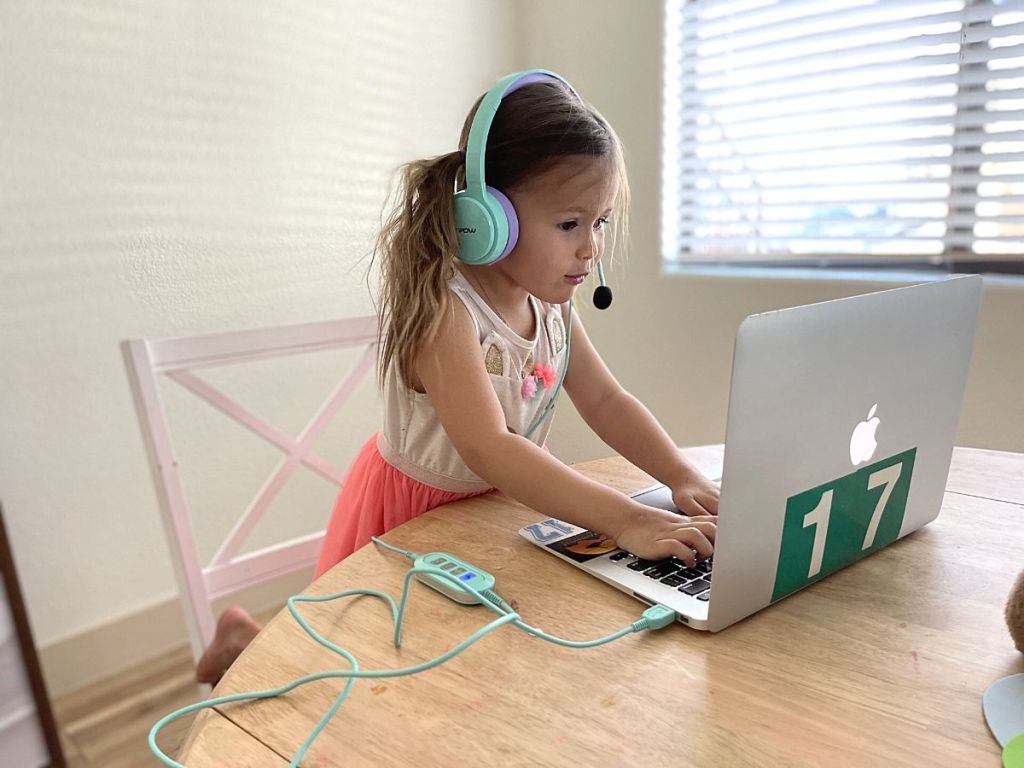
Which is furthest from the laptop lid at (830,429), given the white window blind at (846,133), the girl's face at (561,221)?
the white window blind at (846,133)

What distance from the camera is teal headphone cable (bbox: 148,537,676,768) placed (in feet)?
1.74

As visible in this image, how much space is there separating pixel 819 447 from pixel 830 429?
17mm

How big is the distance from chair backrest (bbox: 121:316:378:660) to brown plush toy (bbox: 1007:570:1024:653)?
0.90 meters

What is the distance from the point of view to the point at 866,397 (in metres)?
0.63

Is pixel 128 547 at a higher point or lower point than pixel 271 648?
lower

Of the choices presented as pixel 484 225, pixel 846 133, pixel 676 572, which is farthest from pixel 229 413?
pixel 846 133

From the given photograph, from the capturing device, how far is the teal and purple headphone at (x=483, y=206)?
33.9 inches

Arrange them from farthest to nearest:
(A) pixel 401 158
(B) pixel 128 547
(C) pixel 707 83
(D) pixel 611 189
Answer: (A) pixel 401 158 → (C) pixel 707 83 → (B) pixel 128 547 → (D) pixel 611 189

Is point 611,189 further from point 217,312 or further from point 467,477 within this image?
point 217,312

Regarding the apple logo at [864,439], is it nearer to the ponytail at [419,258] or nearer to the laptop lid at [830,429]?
the laptop lid at [830,429]

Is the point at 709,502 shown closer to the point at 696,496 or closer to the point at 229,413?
the point at 696,496

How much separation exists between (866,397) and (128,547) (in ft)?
5.43

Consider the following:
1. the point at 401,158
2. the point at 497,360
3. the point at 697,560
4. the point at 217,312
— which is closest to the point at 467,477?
the point at 497,360

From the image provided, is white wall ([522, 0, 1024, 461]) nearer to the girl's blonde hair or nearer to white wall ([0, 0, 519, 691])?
white wall ([0, 0, 519, 691])
